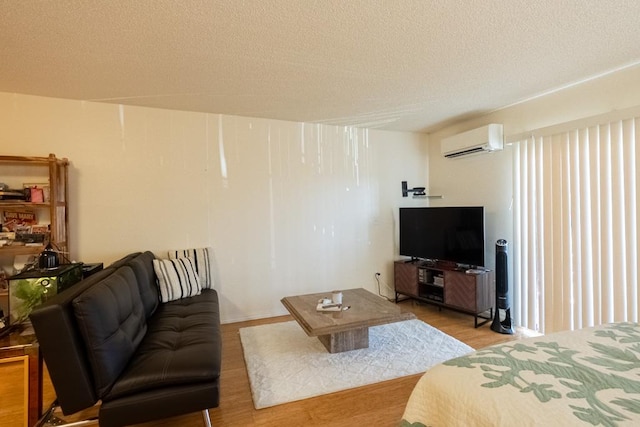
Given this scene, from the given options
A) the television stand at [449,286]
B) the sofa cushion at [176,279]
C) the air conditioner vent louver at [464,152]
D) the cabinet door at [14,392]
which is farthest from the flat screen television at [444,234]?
the cabinet door at [14,392]

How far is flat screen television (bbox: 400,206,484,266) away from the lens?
334 centimetres

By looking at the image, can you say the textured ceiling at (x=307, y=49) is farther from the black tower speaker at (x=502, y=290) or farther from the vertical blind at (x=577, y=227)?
the black tower speaker at (x=502, y=290)

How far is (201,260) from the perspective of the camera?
320cm

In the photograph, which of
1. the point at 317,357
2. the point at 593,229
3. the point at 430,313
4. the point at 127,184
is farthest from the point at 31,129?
the point at 593,229

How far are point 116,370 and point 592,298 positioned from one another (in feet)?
11.7

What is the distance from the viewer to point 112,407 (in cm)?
144

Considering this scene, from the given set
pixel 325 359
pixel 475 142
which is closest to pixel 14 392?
pixel 325 359

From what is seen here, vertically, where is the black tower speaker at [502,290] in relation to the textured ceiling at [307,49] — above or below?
below

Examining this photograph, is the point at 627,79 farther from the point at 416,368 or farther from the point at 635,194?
the point at 416,368

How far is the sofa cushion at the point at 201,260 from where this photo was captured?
3170 millimetres

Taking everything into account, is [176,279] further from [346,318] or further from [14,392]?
[346,318]

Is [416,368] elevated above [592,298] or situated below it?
below

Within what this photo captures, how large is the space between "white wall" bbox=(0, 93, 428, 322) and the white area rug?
2.79ft

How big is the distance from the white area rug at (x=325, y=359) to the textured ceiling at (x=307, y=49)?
2397mm
